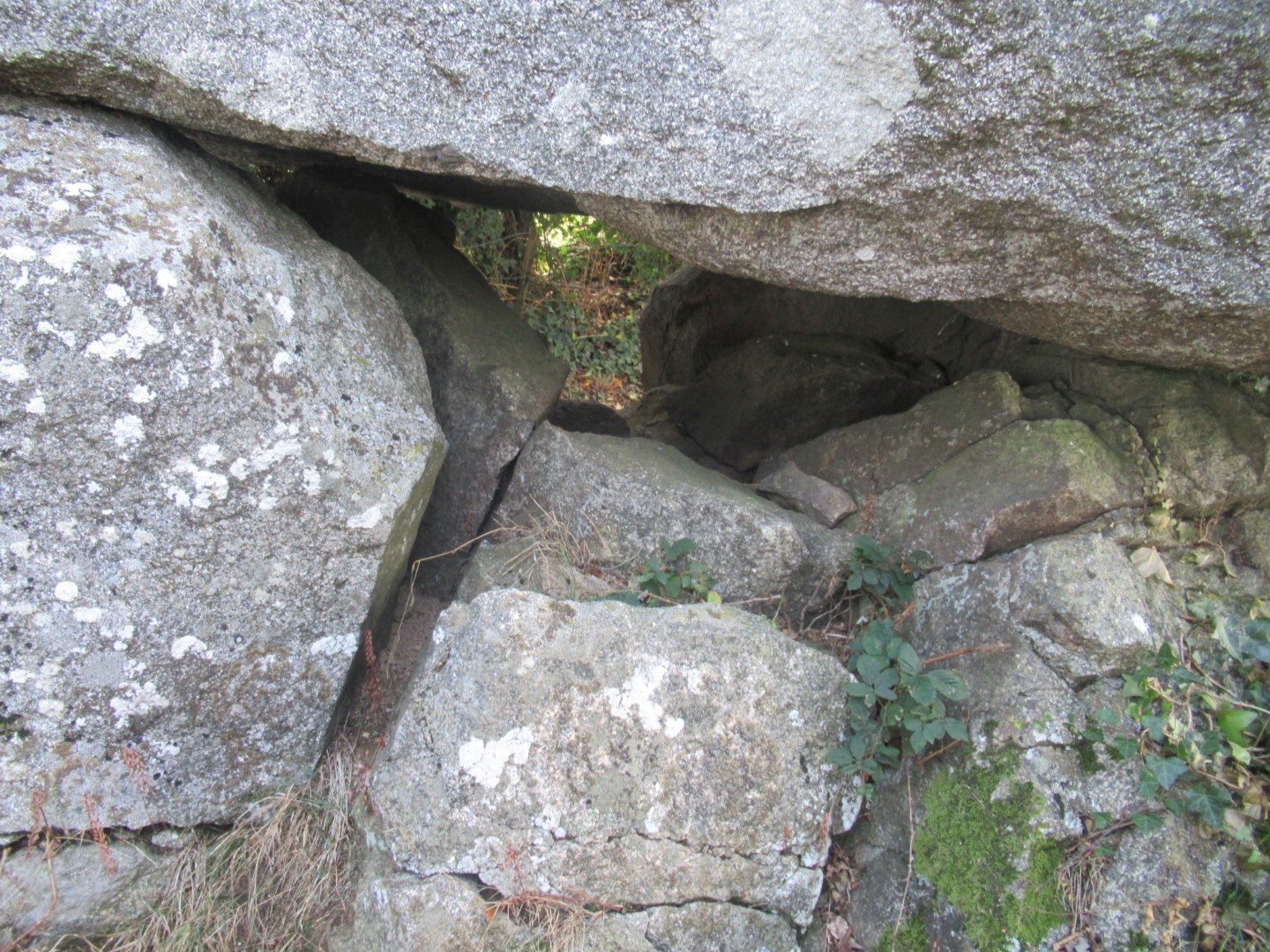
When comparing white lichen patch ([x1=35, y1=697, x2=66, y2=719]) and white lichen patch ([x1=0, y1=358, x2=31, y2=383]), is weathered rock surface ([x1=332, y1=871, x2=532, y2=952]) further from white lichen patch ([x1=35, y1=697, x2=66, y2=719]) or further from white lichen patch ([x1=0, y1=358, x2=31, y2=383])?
white lichen patch ([x1=0, y1=358, x2=31, y2=383])

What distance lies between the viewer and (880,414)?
10.9ft

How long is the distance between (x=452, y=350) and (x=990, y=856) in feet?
7.20

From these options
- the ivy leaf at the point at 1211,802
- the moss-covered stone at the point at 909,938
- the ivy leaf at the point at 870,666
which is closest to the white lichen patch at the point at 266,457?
the ivy leaf at the point at 870,666

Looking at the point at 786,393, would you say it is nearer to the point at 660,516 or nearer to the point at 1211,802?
the point at 660,516

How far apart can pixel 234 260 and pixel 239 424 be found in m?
0.42

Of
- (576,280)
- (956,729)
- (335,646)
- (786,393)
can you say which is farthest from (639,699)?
(576,280)

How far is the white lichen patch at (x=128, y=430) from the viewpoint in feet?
6.46

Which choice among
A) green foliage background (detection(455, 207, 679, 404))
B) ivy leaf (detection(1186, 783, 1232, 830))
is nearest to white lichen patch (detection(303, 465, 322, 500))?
ivy leaf (detection(1186, 783, 1232, 830))

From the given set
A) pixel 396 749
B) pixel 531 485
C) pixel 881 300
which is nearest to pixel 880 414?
pixel 881 300

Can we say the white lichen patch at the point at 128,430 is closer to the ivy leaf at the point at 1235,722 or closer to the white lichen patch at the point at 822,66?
the white lichen patch at the point at 822,66

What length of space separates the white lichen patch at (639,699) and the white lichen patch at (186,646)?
0.99 metres

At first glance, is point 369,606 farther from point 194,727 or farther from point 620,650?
point 620,650

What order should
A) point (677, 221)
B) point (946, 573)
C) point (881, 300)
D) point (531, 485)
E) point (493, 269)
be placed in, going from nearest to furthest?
point (677, 221) < point (946, 573) < point (531, 485) < point (881, 300) < point (493, 269)

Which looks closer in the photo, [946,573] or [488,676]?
[488,676]
